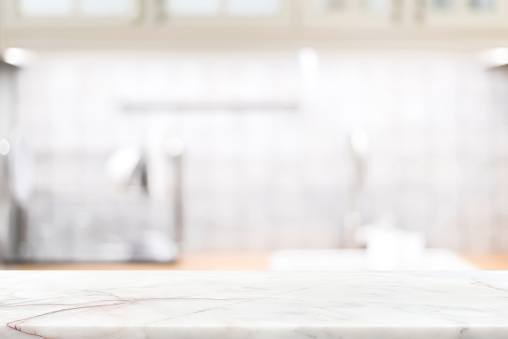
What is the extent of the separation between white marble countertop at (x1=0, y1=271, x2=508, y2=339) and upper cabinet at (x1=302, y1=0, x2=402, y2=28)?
112cm

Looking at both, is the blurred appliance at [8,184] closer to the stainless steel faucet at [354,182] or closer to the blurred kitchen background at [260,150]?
the blurred kitchen background at [260,150]

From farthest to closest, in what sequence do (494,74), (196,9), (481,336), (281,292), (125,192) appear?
(494,74) < (125,192) < (196,9) < (281,292) < (481,336)

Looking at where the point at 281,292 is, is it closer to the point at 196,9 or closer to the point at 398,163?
the point at 196,9

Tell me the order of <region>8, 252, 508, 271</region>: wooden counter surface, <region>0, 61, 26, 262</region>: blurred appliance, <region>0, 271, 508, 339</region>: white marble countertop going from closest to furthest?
<region>0, 271, 508, 339</region>: white marble countertop → <region>8, 252, 508, 271</region>: wooden counter surface → <region>0, 61, 26, 262</region>: blurred appliance

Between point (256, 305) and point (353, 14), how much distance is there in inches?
52.4

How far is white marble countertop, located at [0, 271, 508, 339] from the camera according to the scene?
504 millimetres

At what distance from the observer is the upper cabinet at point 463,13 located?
5.52 ft

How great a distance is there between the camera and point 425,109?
2.13 m

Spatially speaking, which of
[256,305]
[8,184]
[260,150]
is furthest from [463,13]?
[8,184]

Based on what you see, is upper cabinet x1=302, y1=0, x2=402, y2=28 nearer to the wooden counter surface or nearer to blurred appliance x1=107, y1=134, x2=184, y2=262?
blurred appliance x1=107, y1=134, x2=184, y2=262

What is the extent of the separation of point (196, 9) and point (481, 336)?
140cm

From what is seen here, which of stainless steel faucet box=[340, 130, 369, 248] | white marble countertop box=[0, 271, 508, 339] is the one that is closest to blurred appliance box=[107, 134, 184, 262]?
stainless steel faucet box=[340, 130, 369, 248]

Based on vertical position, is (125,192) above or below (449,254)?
above

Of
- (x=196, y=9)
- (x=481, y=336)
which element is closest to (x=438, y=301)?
(x=481, y=336)
